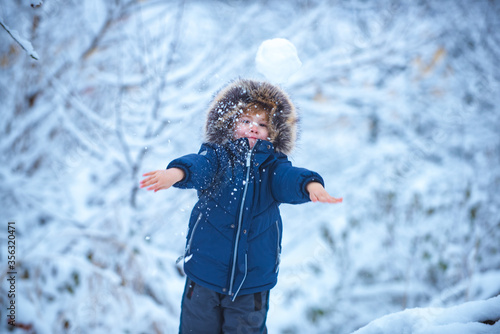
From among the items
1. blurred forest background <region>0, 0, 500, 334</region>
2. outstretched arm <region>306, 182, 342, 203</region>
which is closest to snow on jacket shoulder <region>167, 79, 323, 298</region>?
outstretched arm <region>306, 182, 342, 203</region>

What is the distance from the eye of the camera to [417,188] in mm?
4492

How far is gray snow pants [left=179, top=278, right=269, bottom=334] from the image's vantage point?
1289 millimetres

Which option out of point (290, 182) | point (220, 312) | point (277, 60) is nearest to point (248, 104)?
point (277, 60)

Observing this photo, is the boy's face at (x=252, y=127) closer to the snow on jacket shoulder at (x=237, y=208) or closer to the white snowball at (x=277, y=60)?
the snow on jacket shoulder at (x=237, y=208)

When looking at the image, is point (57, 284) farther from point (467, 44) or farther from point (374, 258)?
point (467, 44)

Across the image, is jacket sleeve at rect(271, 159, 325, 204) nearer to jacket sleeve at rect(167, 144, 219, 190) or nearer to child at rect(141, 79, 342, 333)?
child at rect(141, 79, 342, 333)

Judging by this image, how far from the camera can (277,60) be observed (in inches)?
60.9

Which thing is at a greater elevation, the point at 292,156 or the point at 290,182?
the point at 292,156

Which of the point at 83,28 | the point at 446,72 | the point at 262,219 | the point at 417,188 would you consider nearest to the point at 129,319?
the point at 262,219

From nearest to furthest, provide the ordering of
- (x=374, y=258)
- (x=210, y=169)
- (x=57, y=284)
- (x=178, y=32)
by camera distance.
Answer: (x=210, y=169) → (x=178, y=32) → (x=57, y=284) → (x=374, y=258)

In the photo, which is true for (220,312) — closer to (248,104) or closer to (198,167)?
(198,167)

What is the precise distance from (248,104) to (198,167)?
0.44m

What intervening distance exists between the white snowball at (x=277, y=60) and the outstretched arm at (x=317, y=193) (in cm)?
77

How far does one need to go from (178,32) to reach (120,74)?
24.3 inches
